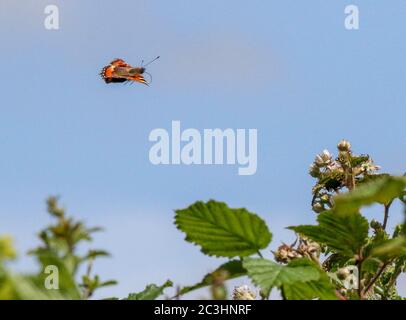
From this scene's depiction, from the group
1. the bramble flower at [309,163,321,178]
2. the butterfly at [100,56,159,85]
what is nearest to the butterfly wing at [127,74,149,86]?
the butterfly at [100,56,159,85]

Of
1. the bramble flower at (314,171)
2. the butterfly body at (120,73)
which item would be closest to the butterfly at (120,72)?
the butterfly body at (120,73)

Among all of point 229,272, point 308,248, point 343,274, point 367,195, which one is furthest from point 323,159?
point 367,195

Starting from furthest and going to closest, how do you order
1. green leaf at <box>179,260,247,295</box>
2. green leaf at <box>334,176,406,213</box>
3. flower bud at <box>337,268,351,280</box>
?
1. flower bud at <box>337,268,351,280</box>
2. green leaf at <box>179,260,247,295</box>
3. green leaf at <box>334,176,406,213</box>

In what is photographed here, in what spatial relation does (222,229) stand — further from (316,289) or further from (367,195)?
(367,195)

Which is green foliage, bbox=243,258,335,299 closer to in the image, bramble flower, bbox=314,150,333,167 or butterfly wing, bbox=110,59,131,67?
bramble flower, bbox=314,150,333,167

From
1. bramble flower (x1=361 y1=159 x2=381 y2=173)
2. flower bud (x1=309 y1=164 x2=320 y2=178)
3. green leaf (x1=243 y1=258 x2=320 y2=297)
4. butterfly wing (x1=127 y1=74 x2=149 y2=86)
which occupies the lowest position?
green leaf (x1=243 y1=258 x2=320 y2=297)
